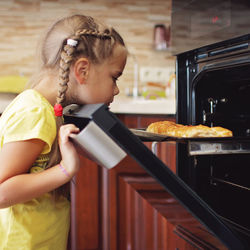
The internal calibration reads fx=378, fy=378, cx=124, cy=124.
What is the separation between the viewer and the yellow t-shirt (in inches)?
32.7

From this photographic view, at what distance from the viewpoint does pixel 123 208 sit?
1477 millimetres

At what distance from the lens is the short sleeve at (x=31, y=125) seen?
0.82 metres

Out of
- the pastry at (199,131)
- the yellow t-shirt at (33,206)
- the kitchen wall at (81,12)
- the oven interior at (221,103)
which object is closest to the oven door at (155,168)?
the yellow t-shirt at (33,206)

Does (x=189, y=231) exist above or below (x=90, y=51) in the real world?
below

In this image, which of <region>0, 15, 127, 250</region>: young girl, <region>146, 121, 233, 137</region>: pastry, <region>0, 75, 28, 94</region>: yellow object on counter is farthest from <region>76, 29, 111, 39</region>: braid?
<region>0, 75, 28, 94</region>: yellow object on counter

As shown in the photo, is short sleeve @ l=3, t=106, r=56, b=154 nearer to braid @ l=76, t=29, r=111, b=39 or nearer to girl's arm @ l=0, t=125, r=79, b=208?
girl's arm @ l=0, t=125, r=79, b=208

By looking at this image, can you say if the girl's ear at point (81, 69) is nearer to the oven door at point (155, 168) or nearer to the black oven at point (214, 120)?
the oven door at point (155, 168)

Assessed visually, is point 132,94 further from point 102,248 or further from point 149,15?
point 102,248

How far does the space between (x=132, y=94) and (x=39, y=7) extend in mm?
933

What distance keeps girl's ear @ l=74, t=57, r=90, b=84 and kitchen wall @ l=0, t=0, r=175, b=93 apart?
1.92m

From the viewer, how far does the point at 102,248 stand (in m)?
1.76

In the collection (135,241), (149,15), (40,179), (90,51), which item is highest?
(149,15)

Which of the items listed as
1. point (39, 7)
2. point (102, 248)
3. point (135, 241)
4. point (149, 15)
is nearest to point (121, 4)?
point (149, 15)

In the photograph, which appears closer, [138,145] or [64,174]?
[138,145]
